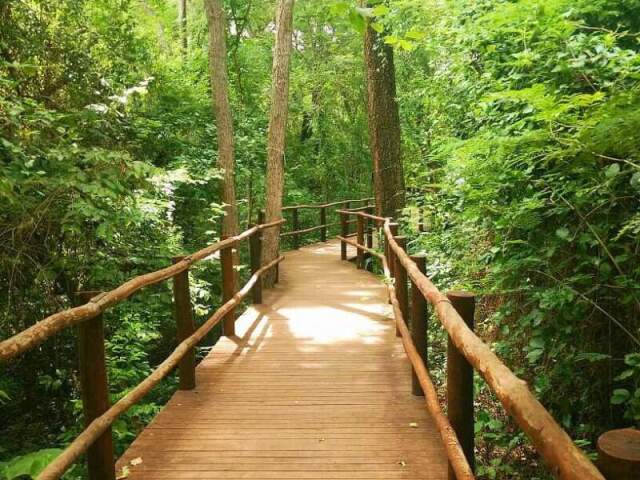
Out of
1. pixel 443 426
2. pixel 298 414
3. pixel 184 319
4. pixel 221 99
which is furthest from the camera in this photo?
pixel 221 99

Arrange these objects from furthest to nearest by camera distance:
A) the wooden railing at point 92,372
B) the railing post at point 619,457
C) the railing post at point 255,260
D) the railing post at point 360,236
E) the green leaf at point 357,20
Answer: the railing post at point 360,236 < the railing post at point 255,260 < the green leaf at point 357,20 < the wooden railing at point 92,372 < the railing post at point 619,457

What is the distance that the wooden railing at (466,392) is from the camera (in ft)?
4.24

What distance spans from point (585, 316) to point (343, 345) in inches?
98.6

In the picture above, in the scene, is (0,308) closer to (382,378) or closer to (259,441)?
(259,441)

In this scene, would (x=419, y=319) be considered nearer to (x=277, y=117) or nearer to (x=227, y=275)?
(x=227, y=275)

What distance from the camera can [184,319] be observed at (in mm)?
4289

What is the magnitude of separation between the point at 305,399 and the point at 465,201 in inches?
103

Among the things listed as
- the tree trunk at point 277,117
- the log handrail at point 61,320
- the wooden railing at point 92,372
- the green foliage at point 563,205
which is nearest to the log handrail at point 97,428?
the wooden railing at point 92,372

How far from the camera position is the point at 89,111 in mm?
6090

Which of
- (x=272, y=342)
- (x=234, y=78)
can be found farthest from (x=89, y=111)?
(x=234, y=78)

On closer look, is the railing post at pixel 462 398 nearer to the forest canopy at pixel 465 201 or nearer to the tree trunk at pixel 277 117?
the forest canopy at pixel 465 201

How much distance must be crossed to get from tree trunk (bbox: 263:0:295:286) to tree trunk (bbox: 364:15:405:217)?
1495mm

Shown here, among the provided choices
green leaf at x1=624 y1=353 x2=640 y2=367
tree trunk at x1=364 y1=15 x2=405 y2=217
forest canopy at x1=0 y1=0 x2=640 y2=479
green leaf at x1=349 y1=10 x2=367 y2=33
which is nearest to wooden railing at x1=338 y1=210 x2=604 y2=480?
forest canopy at x1=0 y1=0 x2=640 y2=479

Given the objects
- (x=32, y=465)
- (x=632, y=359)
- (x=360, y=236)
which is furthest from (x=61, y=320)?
(x=360, y=236)
